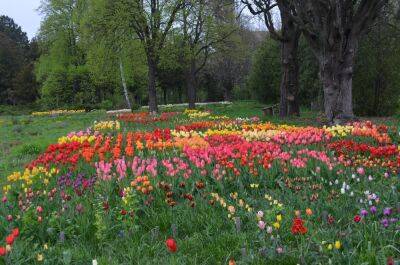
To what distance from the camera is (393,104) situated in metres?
28.0

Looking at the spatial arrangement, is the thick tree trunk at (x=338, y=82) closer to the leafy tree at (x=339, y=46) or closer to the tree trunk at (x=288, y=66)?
the leafy tree at (x=339, y=46)

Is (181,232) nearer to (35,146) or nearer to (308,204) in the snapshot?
(308,204)

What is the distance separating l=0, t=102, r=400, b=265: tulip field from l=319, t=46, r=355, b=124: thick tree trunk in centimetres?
763

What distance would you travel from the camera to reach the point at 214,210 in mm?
5777

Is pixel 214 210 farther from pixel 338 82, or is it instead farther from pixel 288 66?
pixel 288 66

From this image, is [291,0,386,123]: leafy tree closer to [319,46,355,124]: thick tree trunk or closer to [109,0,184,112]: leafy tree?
[319,46,355,124]: thick tree trunk

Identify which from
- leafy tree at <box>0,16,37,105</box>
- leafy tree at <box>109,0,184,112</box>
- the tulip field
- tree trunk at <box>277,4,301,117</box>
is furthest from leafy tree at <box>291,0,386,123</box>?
leafy tree at <box>0,16,37,105</box>

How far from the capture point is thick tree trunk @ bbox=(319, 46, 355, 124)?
53.4ft

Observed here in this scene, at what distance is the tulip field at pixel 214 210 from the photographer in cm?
Answer: 441

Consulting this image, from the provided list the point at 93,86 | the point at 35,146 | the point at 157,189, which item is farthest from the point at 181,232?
the point at 93,86

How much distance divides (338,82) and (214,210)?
1182cm

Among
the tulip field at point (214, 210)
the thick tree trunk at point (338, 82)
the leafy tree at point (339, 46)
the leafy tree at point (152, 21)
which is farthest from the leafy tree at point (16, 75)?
the tulip field at point (214, 210)

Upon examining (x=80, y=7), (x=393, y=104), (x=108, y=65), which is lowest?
(x=393, y=104)

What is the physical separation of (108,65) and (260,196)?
2946 centimetres
